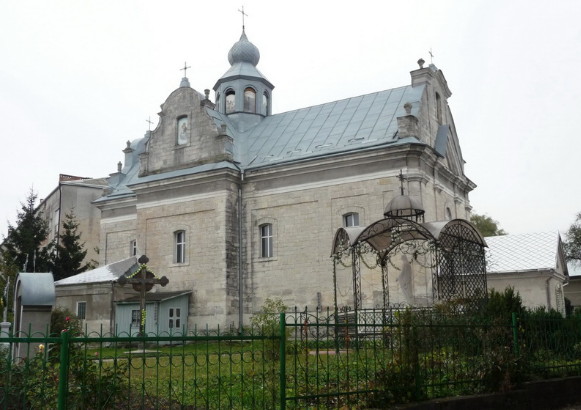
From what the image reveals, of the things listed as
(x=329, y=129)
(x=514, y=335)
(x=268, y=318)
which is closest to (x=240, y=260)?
(x=268, y=318)

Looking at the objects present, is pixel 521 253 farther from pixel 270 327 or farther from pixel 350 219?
pixel 270 327

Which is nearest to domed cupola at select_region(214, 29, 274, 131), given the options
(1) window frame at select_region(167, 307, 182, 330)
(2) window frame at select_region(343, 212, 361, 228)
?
(2) window frame at select_region(343, 212, 361, 228)

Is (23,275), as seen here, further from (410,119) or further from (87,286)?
(410,119)

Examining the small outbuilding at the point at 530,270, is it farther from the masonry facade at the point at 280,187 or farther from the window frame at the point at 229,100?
the window frame at the point at 229,100

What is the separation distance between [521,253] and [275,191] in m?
10.5

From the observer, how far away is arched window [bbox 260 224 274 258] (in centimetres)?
2494

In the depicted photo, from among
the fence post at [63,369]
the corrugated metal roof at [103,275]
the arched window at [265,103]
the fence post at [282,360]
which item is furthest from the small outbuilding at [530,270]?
the fence post at [63,369]


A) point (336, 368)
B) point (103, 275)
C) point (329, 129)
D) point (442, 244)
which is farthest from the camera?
point (329, 129)

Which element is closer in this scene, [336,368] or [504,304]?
[336,368]

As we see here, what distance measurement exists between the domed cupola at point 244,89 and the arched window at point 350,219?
9225 millimetres

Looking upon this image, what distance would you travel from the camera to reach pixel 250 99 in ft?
104

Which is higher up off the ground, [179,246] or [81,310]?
[179,246]

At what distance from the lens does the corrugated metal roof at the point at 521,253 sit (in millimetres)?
23359

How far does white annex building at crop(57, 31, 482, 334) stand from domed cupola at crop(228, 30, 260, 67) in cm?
574
